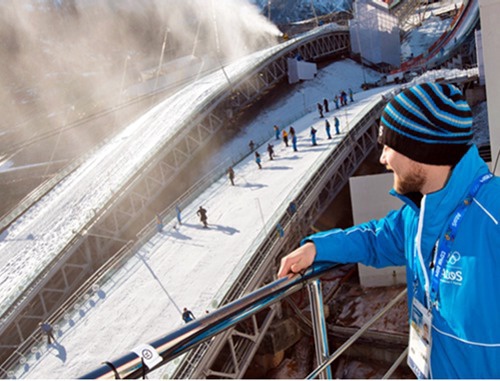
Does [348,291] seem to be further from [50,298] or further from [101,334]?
[50,298]

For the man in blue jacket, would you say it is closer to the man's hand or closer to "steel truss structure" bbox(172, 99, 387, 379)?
the man's hand

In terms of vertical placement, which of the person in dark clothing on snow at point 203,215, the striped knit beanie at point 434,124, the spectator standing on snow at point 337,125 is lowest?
the person in dark clothing on snow at point 203,215

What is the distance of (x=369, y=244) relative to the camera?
2.34 metres

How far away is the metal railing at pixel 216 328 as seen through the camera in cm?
143

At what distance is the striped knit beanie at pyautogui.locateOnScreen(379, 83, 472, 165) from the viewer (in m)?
1.71

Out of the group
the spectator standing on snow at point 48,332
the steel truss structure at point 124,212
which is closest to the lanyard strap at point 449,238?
the spectator standing on snow at point 48,332

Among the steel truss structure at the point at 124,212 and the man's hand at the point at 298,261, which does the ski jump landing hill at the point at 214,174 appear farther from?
the man's hand at the point at 298,261

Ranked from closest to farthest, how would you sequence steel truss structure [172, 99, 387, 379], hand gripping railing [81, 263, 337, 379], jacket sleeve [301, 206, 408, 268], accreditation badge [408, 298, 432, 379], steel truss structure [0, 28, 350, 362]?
hand gripping railing [81, 263, 337, 379] → accreditation badge [408, 298, 432, 379] → jacket sleeve [301, 206, 408, 268] → steel truss structure [172, 99, 387, 379] → steel truss structure [0, 28, 350, 362]

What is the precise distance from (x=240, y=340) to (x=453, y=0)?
46.2 meters

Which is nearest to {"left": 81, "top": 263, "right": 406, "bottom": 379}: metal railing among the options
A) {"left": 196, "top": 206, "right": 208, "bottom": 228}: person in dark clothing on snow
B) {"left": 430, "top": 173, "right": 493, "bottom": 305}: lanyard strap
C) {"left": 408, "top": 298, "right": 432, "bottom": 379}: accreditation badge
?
{"left": 408, "top": 298, "right": 432, "bottom": 379}: accreditation badge

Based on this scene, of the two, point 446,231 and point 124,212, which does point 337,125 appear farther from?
point 446,231

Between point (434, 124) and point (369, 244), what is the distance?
2.66ft

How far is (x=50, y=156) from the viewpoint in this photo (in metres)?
28.2

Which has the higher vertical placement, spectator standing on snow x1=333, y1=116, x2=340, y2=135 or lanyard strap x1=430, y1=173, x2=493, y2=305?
lanyard strap x1=430, y1=173, x2=493, y2=305
